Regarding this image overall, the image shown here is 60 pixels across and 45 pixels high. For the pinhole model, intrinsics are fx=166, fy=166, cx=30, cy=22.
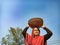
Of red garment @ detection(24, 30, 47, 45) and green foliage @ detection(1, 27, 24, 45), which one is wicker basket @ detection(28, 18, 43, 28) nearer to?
red garment @ detection(24, 30, 47, 45)

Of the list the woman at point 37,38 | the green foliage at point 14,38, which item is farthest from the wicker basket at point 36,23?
the green foliage at point 14,38

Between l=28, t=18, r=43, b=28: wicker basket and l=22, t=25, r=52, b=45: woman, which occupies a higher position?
l=28, t=18, r=43, b=28: wicker basket

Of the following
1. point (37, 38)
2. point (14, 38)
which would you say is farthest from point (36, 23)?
point (14, 38)

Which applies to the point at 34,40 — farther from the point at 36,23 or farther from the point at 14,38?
the point at 14,38

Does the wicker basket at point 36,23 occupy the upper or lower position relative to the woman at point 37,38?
upper

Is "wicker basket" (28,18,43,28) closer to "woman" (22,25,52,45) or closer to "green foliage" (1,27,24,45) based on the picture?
"woman" (22,25,52,45)

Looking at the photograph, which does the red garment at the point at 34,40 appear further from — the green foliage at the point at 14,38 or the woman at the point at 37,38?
the green foliage at the point at 14,38

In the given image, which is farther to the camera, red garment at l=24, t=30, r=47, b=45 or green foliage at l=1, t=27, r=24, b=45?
green foliage at l=1, t=27, r=24, b=45

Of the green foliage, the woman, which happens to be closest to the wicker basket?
the woman

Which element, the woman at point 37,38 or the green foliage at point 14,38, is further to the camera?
the green foliage at point 14,38

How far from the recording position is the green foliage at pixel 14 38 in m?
1.60

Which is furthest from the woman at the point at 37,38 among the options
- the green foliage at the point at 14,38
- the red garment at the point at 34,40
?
the green foliage at the point at 14,38

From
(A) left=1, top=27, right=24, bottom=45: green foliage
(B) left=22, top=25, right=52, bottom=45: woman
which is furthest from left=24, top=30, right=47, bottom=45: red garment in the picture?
(A) left=1, top=27, right=24, bottom=45: green foliage

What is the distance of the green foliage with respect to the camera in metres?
1.60
